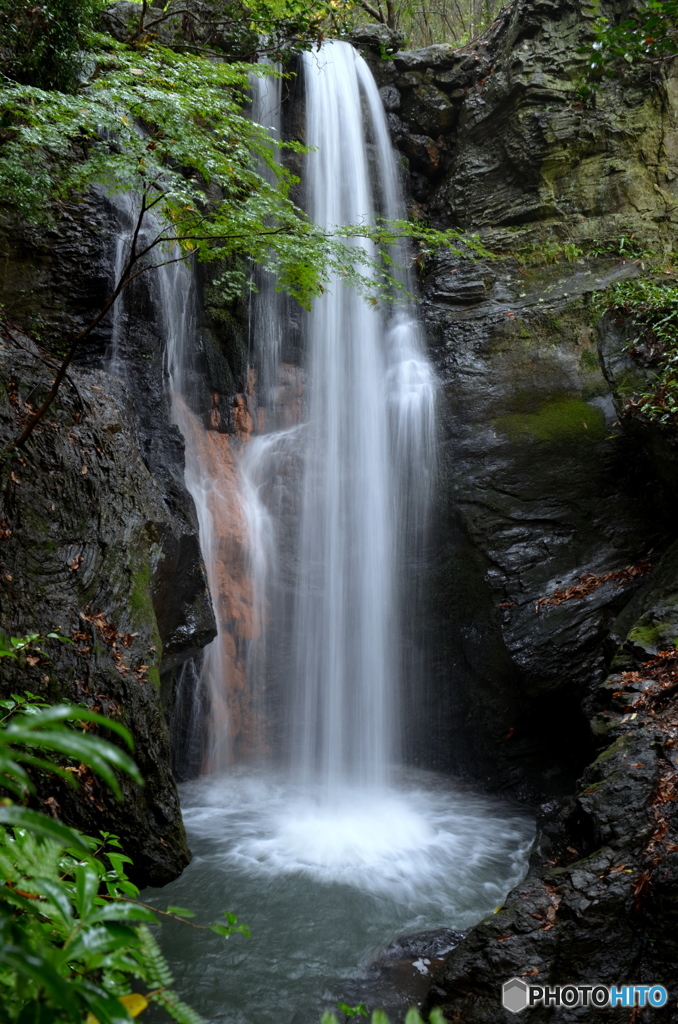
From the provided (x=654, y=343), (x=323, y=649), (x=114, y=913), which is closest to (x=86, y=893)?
(x=114, y=913)

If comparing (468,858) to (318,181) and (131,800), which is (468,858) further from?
(318,181)

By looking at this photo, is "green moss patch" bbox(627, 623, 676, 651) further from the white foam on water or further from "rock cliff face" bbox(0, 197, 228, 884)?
"rock cliff face" bbox(0, 197, 228, 884)

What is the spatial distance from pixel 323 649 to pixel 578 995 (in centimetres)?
524

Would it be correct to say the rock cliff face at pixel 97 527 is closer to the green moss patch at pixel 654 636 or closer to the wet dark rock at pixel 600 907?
the wet dark rock at pixel 600 907

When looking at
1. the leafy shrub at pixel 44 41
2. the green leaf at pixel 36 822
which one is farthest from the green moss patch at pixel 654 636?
the leafy shrub at pixel 44 41

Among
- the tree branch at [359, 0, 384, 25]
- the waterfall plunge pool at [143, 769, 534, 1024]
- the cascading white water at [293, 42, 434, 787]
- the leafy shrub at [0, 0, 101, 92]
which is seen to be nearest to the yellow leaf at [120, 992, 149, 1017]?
the waterfall plunge pool at [143, 769, 534, 1024]

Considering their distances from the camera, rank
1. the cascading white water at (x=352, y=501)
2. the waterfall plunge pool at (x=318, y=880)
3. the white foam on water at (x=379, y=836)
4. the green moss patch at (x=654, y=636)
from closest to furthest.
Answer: the waterfall plunge pool at (x=318, y=880) < the green moss patch at (x=654, y=636) < the white foam on water at (x=379, y=836) < the cascading white water at (x=352, y=501)

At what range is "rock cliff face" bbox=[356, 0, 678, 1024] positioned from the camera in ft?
11.4

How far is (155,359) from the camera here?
7.34m

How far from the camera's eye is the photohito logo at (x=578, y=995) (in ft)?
10.1

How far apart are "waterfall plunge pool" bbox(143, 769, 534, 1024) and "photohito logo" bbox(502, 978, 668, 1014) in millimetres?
944

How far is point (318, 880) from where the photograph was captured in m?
5.39

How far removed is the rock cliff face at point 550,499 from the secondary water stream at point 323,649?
1.94ft

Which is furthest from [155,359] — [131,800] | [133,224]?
[131,800]
